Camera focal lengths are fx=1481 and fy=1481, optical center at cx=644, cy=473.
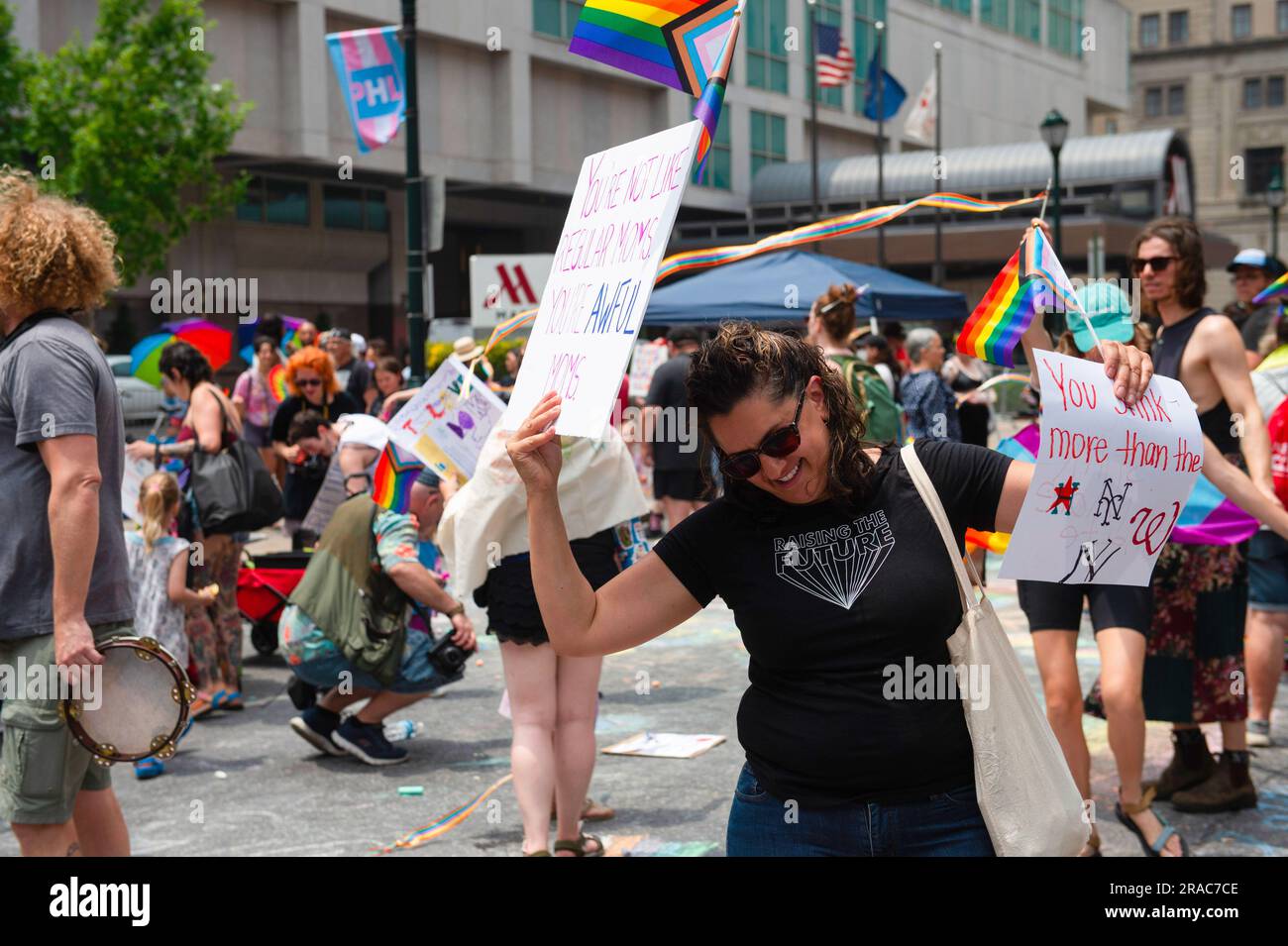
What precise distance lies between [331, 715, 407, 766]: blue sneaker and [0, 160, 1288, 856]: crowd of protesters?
0.04ft

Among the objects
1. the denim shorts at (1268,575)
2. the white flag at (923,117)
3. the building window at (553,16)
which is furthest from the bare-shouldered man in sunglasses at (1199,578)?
the building window at (553,16)

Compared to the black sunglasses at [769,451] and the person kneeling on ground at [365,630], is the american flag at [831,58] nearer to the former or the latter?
the person kneeling on ground at [365,630]

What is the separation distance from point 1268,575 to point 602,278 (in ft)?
16.0

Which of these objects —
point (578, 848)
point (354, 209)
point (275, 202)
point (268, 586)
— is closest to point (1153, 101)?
point (354, 209)

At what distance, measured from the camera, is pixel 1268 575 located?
6.59m

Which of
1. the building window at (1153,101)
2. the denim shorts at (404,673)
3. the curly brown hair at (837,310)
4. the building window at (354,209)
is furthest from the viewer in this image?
the building window at (1153,101)

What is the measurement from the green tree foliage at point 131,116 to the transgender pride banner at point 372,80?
11363mm

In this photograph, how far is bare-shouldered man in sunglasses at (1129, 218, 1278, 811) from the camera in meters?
5.04

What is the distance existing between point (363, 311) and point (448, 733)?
33.0 metres

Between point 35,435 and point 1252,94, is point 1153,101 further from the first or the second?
point 35,435

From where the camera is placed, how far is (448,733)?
7266 millimetres

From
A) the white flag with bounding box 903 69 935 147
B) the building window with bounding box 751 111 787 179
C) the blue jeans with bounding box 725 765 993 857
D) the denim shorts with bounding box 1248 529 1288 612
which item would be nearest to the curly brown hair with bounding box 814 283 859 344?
the denim shorts with bounding box 1248 529 1288 612

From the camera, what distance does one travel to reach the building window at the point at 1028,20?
Answer: 59844 mm
